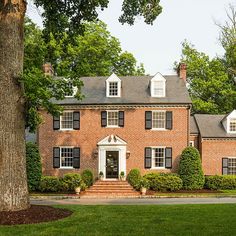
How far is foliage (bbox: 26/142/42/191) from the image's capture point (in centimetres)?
2859

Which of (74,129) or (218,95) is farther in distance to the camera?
(218,95)

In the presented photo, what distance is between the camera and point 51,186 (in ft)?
93.8

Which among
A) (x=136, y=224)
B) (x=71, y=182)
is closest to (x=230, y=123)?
(x=71, y=182)

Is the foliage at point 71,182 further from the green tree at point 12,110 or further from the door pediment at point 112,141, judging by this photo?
the green tree at point 12,110

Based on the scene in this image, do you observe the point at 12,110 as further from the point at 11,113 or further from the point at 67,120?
the point at 67,120

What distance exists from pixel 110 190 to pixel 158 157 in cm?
503

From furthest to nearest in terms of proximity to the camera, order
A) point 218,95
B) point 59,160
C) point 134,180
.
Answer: point 218,95 < point 59,160 < point 134,180

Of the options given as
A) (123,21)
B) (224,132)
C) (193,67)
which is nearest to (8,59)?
(123,21)

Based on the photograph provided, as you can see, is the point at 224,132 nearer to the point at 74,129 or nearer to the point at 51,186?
the point at 74,129

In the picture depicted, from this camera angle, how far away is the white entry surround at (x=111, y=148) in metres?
31.0

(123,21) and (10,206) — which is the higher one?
(123,21)

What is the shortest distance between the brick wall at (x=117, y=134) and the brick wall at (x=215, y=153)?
308cm

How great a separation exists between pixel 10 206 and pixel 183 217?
206 inches

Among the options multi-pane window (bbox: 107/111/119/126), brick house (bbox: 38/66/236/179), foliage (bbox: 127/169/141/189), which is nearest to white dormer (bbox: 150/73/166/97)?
brick house (bbox: 38/66/236/179)
